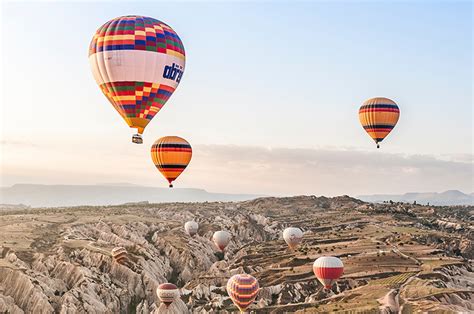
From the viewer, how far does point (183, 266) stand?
12262 centimetres

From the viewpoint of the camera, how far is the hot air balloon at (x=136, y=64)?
61344 mm

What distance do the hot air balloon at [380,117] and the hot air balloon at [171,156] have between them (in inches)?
1209

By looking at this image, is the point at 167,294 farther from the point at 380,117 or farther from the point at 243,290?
the point at 380,117

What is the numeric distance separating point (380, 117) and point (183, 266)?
56.0 m

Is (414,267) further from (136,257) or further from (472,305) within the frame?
(136,257)

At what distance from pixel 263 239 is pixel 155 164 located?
285ft

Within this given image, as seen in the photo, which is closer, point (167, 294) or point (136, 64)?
point (136, 64)

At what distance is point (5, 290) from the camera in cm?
8350

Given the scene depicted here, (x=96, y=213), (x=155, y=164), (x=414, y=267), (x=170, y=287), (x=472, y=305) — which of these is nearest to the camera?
(x=472, y=305)

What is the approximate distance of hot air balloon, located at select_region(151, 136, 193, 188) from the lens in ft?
266

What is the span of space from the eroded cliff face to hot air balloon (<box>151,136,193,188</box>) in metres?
23.2

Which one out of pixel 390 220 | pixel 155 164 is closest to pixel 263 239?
pixel 390 220

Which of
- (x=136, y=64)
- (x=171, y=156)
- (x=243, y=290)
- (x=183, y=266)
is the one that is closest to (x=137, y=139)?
(x=136, y=64)

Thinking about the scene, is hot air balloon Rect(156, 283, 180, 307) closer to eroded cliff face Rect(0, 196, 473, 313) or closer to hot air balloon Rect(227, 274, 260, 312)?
eroded cliff face Rect(0, 196, 473, 313)
